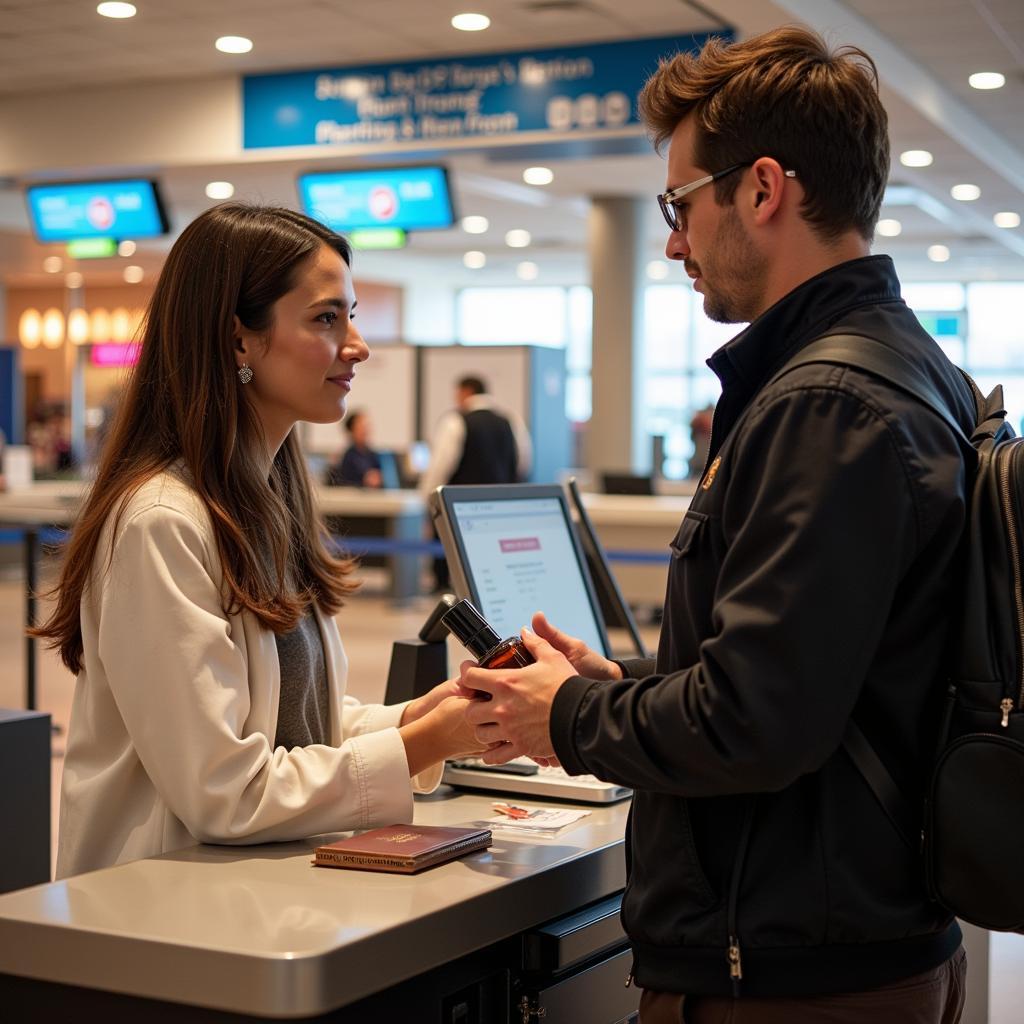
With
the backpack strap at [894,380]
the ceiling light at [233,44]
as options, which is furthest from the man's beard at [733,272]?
the ceiling light at [233,44]

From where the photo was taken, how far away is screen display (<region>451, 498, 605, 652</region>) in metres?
2.32

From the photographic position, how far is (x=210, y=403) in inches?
75.4

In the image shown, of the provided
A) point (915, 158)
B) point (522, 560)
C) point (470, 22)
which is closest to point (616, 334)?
point (915, 158)

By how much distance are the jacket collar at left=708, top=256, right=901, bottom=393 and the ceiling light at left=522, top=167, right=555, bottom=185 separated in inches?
406

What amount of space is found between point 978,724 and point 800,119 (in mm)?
609

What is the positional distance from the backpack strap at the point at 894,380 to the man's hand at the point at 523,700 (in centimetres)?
30

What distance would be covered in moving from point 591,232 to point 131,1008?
11372 mm

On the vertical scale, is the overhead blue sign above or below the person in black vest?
above

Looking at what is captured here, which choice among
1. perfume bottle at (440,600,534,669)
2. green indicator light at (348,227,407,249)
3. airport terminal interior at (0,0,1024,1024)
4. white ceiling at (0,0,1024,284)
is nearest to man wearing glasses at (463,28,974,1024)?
perfume bottle at (440,600,534,669)

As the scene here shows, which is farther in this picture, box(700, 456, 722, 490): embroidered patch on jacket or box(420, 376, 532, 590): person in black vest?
box(420, 376, 532, 590): person in black vest

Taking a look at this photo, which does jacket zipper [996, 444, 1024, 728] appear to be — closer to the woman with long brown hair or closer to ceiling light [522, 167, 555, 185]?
the woman with long brown hair

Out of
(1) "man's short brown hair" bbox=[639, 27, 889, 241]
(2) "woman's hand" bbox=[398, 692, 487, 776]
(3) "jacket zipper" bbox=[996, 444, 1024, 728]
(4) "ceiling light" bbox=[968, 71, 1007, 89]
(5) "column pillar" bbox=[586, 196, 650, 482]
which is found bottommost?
(2) "woman's hand" bbox=[398, 692, 487, 776]

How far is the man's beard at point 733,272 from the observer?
147 centimetres

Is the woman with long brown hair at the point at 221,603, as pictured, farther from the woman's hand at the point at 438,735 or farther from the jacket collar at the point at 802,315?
the jacket collar at the point at 802,315
